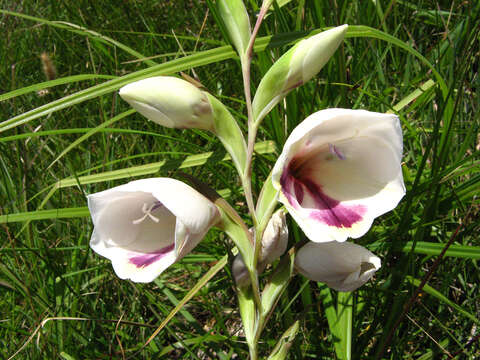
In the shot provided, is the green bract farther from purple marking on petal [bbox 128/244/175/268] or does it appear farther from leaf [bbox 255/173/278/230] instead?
purple marking on petal [bbox 128/244/175/268]

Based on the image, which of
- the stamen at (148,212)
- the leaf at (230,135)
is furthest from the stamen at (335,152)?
the stamen at (148,212)

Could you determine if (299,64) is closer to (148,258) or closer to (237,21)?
(237,21)

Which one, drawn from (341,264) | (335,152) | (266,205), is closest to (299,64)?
(335,152)

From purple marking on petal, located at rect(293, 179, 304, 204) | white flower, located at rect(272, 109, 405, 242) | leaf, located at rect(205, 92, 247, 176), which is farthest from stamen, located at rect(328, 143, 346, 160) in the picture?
leaf, located at rect(205, 92, 247, 176)

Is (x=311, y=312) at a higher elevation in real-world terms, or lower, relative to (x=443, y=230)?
lower

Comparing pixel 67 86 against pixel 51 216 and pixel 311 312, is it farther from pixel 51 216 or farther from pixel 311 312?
pixel 311 312

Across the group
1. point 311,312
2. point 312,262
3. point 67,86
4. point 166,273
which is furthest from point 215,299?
point 67,86

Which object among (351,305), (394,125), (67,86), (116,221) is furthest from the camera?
(67,86)
